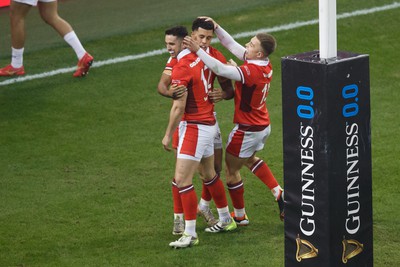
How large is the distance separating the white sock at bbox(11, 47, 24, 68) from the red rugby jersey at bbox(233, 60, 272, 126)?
15.6 ft

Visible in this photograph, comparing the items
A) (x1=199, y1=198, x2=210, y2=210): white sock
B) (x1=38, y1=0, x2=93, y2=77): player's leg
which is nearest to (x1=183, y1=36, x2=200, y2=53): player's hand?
(x1=199, y1=198, x2=210, y2=210): white sock

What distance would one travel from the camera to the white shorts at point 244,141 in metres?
9.66

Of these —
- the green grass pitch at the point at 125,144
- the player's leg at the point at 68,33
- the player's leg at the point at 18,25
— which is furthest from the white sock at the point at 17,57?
the player's leg at the point at 68,33

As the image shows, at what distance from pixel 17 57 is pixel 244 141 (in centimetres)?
499

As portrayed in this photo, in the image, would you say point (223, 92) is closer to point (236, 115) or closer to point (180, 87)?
point (236, 115)

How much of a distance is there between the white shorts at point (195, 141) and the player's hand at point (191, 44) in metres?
0.67

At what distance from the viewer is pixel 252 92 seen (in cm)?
952

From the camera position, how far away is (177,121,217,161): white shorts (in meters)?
9.30

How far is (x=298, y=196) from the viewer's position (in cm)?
787

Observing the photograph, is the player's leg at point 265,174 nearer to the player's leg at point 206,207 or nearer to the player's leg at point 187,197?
the player's leg at point 206,207

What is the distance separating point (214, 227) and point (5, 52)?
6.11 metres

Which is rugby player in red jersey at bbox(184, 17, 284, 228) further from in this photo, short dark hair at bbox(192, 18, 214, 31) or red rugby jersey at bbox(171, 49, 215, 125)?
red rugby jersey at bbox(171, 49, 215, 125)

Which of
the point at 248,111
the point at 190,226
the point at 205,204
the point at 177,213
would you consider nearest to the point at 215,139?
the point at 248,111

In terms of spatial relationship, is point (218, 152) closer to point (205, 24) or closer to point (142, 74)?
point (205, 24)
